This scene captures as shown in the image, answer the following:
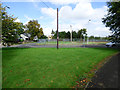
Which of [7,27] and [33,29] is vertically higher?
[33,29]

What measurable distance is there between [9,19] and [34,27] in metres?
30.8

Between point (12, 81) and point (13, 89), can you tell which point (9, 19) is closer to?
point (12, 81)

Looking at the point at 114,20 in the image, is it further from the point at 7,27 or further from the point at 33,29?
the point at 33,29

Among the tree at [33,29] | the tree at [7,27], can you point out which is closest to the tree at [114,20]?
the tree at [7,27]

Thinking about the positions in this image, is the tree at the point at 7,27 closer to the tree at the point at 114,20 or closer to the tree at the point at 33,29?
the tree at the point at 114,20

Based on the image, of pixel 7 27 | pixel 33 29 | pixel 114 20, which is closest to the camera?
pixel 7 27

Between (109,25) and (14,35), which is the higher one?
(109,25)

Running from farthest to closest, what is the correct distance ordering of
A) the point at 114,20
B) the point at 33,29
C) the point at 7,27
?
the point at 33,29
the point at 114,20
the point at 7,27

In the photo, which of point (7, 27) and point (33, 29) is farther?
point (33, 29)

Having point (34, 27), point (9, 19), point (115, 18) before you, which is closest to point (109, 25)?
point (115, 18)

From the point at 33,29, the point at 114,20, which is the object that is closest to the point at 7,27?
the point at 114,20

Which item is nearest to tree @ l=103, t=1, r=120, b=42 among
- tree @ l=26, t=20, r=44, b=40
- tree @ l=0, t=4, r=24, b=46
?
tree @ l=0, t=4, r=24, b=46

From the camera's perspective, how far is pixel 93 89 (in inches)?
108

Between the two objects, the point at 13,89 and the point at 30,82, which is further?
the point at 30,82
